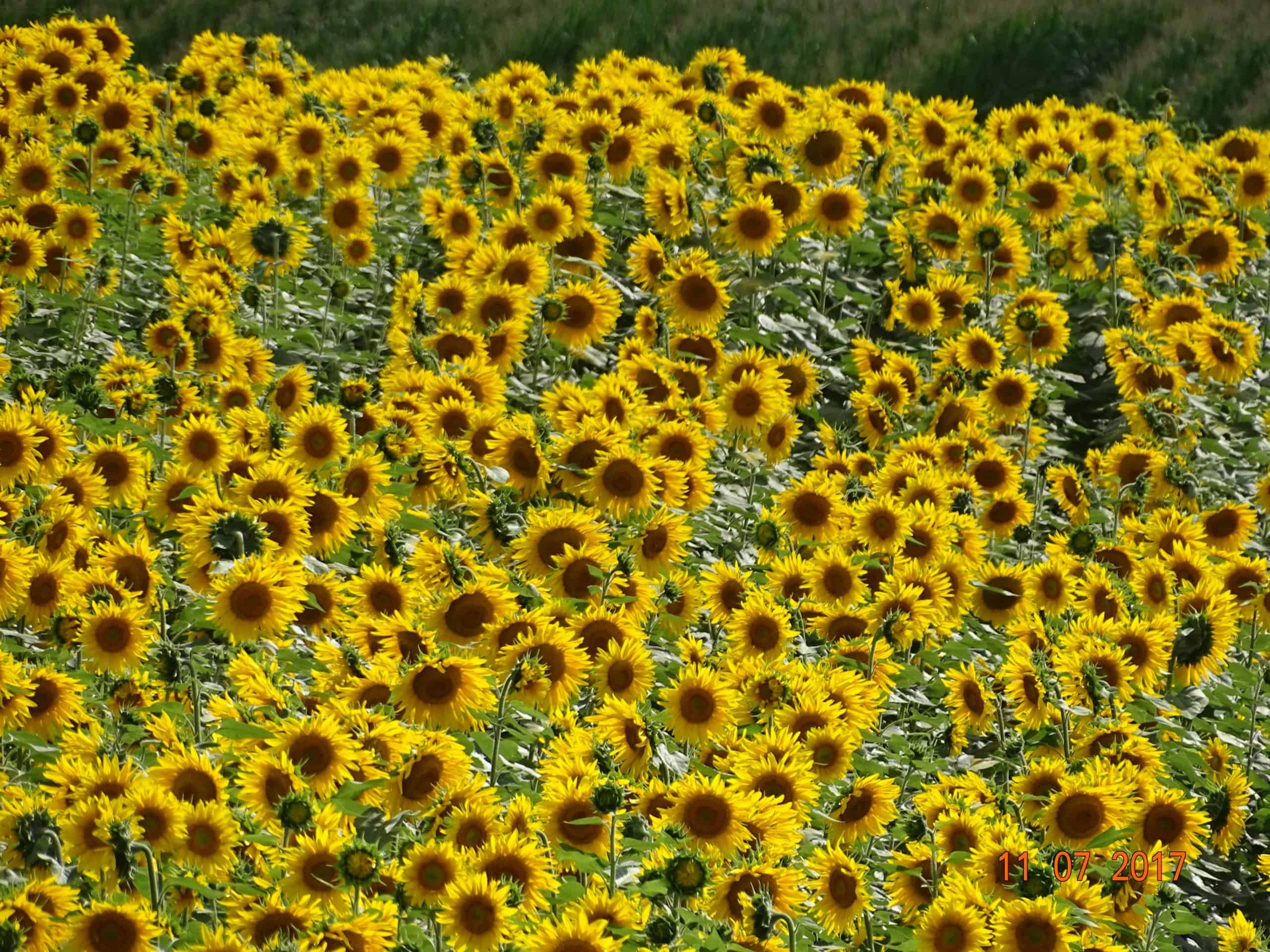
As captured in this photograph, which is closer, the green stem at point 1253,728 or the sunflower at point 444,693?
the sunflower at point 444,693

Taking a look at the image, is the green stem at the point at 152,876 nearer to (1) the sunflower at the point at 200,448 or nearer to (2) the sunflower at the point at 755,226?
(1) the sunflower at the point at 200,448

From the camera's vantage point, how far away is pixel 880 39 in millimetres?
16562

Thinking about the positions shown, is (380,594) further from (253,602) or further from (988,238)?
(988,238)

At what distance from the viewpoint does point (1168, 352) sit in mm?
7410

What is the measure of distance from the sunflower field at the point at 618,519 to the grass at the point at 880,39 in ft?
21.4

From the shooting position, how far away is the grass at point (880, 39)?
1588 cm

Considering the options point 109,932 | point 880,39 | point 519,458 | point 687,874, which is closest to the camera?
point 109,932

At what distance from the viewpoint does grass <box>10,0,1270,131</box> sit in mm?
15875

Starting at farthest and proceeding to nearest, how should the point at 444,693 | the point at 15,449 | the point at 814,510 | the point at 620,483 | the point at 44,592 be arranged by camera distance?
the point at 814,510, the point at 620,483, the point at 15,449, the point at 44,592, the point at 444,693

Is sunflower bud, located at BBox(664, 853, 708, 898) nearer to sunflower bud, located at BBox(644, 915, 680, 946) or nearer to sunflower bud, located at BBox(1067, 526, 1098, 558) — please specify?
sunflower bud, located at BBox(644, 915, 680, 946)

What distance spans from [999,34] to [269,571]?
14.0 metres

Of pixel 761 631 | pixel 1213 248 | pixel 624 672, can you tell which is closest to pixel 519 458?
pixel 761 631

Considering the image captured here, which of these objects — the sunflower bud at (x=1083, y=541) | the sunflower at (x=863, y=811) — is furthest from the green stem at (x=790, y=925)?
the sunflower bud at (x=1083, y=541)

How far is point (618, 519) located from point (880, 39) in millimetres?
12805
